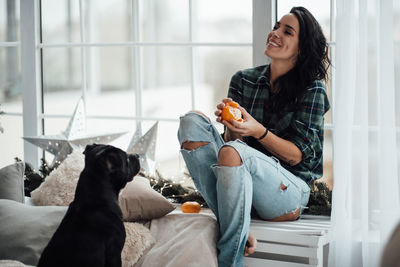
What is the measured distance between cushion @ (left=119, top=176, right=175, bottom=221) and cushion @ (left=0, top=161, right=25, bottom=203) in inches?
17.1

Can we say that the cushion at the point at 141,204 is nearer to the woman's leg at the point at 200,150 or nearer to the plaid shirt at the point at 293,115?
the woman's leg at the point at 200,150

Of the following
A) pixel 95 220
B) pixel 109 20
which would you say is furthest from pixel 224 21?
pixel 109 20

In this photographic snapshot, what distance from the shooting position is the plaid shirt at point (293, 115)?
220cm

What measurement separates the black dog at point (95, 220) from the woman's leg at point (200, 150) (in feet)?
1.12

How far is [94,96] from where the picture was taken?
1000 centimetres

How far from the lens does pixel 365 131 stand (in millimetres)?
2141

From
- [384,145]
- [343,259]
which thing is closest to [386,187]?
[384,145]

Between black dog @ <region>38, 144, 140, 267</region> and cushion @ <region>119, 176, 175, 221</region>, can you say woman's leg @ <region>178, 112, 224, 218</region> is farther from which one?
black dog @ <region>38, 144, 140, 267</region>

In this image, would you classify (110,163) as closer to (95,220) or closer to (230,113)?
(95,220)

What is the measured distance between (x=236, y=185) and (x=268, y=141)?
28 centimetres

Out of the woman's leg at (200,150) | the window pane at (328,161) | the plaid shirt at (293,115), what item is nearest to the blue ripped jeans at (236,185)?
the woman's leg at (200,150)

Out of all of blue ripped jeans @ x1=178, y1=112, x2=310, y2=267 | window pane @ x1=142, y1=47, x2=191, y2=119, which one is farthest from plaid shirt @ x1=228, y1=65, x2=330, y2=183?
window pane @ x1=142, y1=47, x2=191, y2=119

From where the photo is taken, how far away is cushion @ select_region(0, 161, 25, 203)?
7.34 ft

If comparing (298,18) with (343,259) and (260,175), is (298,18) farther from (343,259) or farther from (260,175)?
(343,259)
